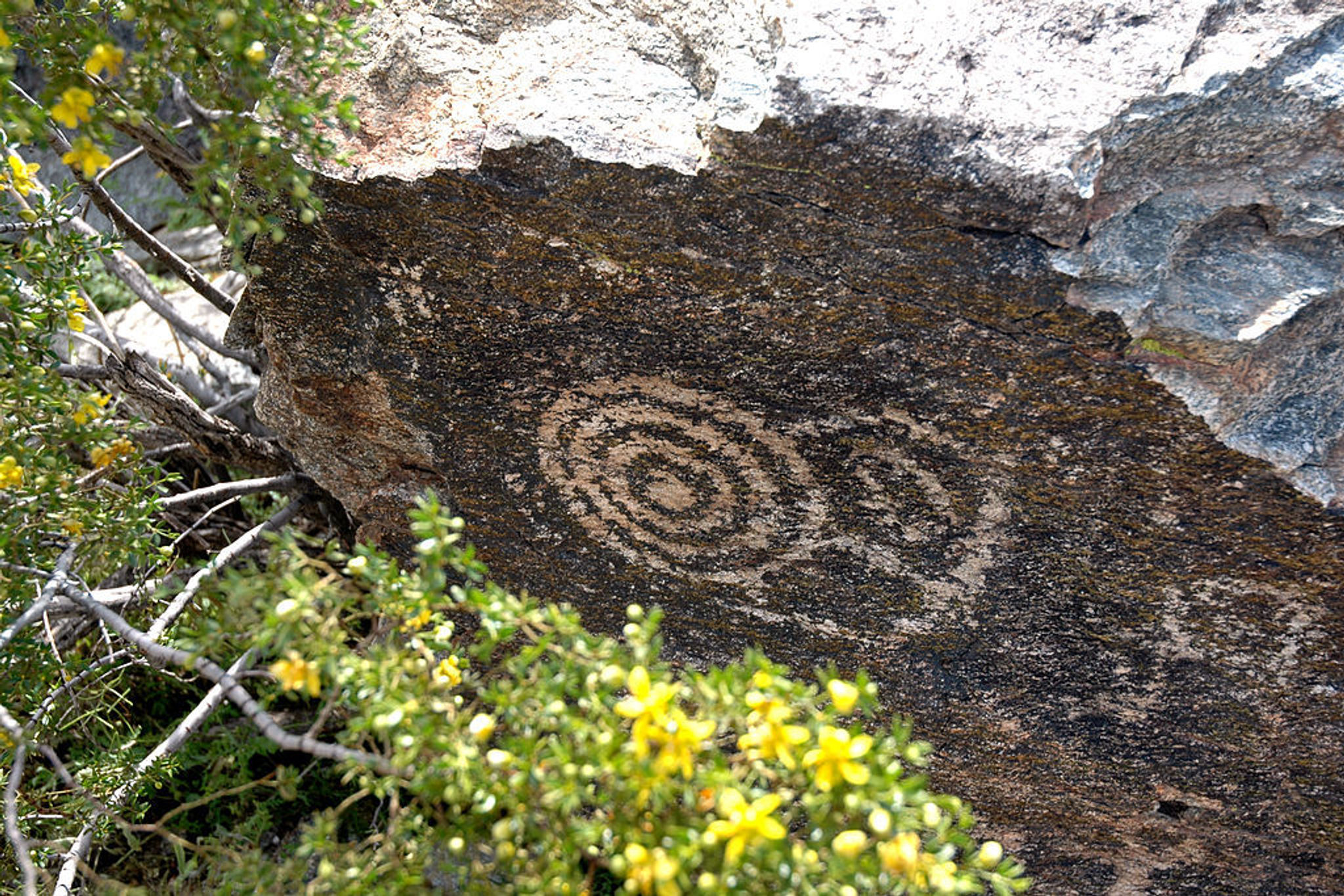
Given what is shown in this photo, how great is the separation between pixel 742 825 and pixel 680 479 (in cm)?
93

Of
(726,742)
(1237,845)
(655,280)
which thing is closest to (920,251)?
(655,280)

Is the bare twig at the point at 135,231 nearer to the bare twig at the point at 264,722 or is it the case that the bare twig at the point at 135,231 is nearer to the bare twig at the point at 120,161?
the bare twig at the point at 120,161

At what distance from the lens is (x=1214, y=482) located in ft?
4.74

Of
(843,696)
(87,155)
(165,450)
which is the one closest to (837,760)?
(843,696)

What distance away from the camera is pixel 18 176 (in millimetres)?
1726

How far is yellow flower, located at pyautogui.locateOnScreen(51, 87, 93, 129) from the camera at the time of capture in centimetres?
109

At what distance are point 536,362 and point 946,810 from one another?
1178mm

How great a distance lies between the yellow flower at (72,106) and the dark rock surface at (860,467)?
1.32ft

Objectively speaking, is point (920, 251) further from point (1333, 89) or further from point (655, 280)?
point (1333, 89)

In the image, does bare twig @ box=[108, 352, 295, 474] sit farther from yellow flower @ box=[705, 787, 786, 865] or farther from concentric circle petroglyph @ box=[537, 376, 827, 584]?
yellow flower @ box=[705, 787, 786, 865]

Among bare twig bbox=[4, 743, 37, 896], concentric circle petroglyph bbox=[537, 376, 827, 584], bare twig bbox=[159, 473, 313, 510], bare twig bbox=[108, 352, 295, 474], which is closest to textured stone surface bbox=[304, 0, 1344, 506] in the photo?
concentric circle petroglyph bbox=[537, 376, 827, 584]

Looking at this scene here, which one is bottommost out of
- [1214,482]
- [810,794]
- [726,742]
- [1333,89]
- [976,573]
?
[726,742]

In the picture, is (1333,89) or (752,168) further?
(752,168)

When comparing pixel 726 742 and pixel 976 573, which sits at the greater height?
pixel 976 573
